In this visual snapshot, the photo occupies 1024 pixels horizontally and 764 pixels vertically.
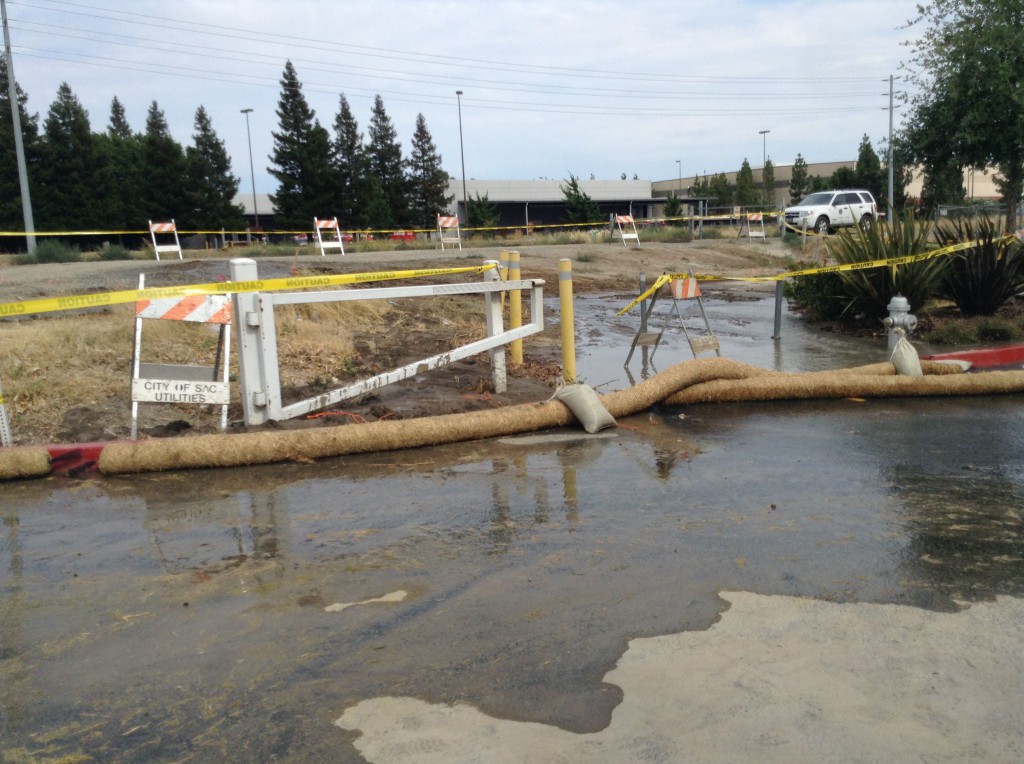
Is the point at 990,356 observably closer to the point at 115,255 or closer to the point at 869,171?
the point at 115,255

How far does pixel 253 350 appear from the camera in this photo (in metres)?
7.11

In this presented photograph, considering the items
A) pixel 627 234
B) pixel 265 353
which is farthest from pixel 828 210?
pixel 265 353

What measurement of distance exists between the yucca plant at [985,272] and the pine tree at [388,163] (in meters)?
54.8

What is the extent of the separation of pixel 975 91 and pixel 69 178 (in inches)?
2066

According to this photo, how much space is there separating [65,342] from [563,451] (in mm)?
5635

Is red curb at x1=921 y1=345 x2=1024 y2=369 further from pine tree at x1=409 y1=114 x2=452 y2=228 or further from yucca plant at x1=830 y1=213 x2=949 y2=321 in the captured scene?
pine tree at x1=409 y1=114 x2=452 y2=228

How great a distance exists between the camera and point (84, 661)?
3615 millimetres

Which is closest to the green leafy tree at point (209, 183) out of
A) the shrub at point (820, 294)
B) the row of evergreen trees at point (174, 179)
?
the row of evergreen trees at point (174, 179)

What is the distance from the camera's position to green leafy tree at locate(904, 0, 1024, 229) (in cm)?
2159

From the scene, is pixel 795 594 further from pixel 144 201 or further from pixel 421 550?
pixel 144 201

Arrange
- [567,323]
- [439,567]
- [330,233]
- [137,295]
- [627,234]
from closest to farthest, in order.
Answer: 1. [439,567]
2. [137,295]
3. [567,323]
4. [330,233]
5. [627,234]

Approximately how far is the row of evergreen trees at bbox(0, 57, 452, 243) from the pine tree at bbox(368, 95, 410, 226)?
83.1 inches

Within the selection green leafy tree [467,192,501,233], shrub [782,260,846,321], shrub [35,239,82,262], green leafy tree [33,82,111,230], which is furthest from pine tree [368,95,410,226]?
shrub [782,260,846,321]

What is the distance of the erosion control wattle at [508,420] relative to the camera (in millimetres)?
6344
